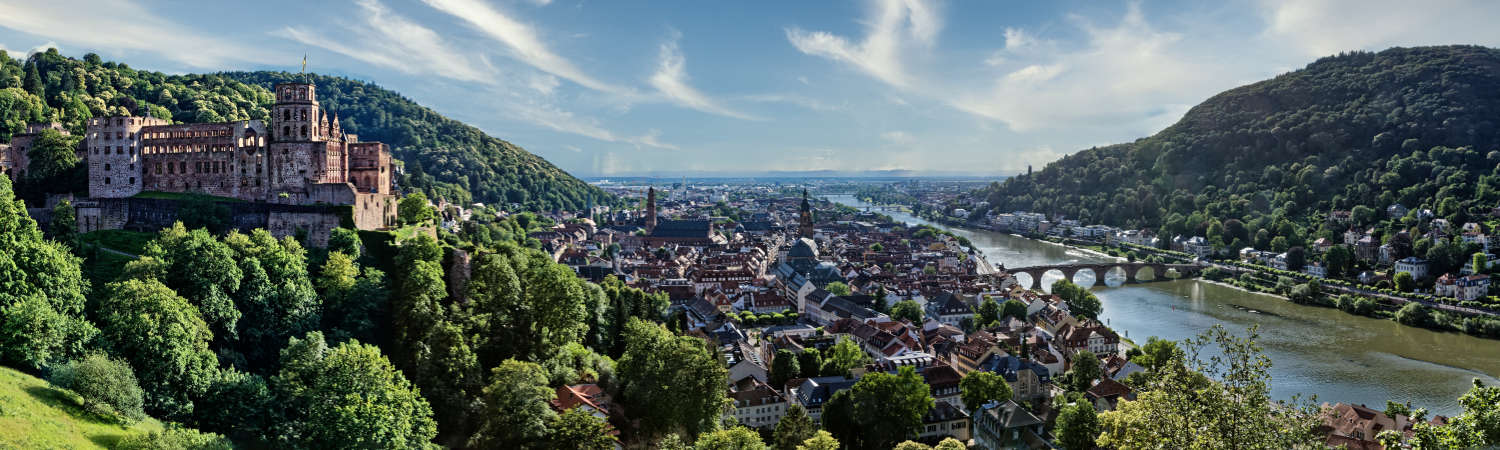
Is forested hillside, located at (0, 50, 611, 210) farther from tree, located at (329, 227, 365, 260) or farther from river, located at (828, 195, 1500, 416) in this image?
river, located at (828, 195, 1500, 416)

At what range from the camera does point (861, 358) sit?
108 feet

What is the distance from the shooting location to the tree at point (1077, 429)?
2489cm

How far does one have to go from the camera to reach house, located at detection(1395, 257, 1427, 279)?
57075 millimetres

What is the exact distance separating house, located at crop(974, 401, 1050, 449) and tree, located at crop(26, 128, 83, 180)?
29756 millimetres

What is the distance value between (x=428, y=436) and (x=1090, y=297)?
133ft

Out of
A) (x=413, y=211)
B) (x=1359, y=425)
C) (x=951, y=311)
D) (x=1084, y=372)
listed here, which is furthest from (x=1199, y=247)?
(x=413, y=211)

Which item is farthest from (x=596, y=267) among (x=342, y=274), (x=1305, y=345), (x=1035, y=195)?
(x=1035, y=195)

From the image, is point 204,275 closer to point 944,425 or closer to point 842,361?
point 842,361

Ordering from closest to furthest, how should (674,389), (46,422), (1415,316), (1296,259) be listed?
1. (46,422)
2. (674,389)
3. (1415,316)
4. (1296,259)

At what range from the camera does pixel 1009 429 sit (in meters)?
26.4

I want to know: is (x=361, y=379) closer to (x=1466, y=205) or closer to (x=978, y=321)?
(x=978, y=321)

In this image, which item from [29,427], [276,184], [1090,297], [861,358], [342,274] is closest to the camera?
[29,427]

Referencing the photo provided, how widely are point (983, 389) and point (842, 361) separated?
208 inches

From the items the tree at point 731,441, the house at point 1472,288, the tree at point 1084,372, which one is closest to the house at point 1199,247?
the house at point 1472,288
